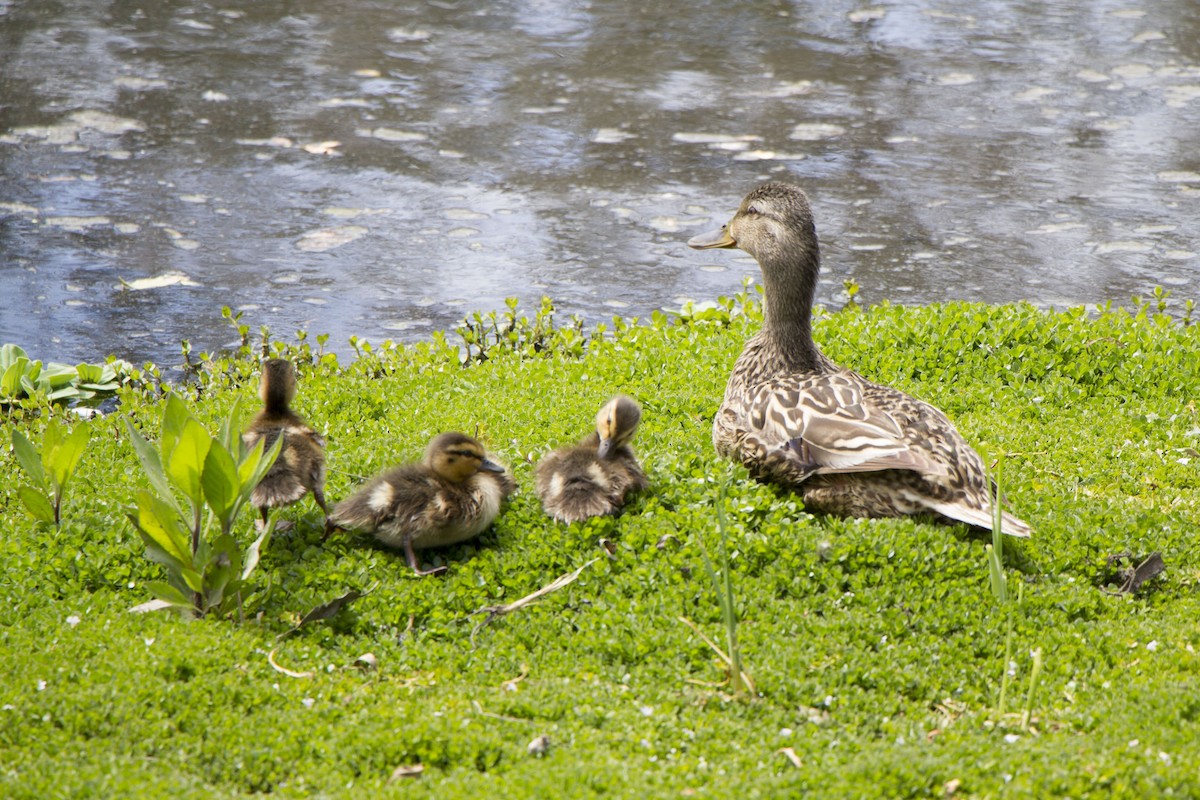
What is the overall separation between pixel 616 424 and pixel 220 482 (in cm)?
189

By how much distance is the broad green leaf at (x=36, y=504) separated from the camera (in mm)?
5474

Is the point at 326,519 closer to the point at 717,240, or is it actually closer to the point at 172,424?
the point at 172,424

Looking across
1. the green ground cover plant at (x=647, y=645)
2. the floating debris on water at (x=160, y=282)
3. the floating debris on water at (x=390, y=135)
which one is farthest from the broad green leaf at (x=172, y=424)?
the floating debris on water at (x=390, y=135)

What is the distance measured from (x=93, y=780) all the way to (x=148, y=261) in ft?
25.5

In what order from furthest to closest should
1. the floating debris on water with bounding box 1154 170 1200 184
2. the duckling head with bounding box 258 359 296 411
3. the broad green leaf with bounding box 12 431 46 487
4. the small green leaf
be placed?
the floating debris on water with bounding box 1154 170 1200 184 < the small green leaf < the duckling head with bounding box 258 359 296 411 < the broad green leaf with bounding box 12 431 46 487

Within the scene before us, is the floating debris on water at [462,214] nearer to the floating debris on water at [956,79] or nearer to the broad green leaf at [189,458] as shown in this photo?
the floating debris on water at [956,79]

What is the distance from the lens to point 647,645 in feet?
16.0

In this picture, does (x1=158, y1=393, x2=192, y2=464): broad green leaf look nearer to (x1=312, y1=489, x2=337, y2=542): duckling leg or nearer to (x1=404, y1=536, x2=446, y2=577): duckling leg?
(x1=312, y1=489, x2=337, y2=542): duckling leg

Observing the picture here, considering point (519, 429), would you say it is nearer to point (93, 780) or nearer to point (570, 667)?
point (570, 667)

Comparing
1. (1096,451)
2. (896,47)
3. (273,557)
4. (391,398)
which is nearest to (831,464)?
(1096,451)

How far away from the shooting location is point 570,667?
4809mm

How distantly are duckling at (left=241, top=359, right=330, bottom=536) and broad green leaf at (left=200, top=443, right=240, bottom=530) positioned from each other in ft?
1.15

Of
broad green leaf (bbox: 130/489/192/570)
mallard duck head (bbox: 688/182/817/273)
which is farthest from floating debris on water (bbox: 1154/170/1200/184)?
broad green leaf (bbox: 130/489/192/570)

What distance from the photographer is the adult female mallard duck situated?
557 centimetres
